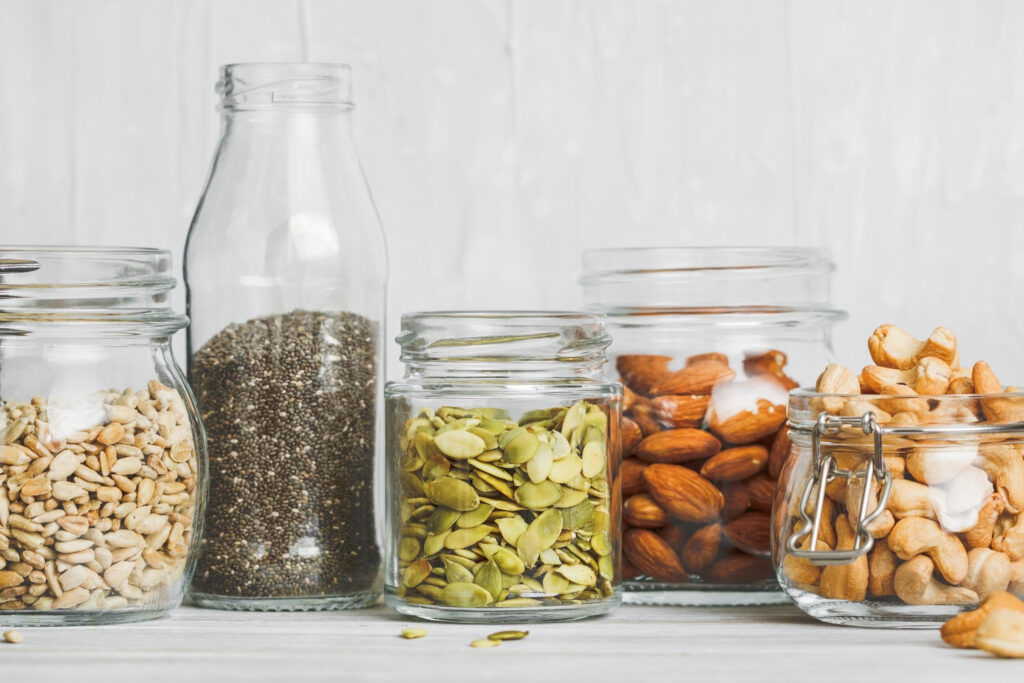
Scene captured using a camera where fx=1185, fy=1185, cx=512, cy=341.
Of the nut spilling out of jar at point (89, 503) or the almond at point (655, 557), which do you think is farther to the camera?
the almond at point (655, 557)

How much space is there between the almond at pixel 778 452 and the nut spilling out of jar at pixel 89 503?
1.43ft

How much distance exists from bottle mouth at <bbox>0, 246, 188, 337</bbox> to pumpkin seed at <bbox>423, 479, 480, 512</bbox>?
0.79ft

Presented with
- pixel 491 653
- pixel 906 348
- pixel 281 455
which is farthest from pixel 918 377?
pixel 281 455

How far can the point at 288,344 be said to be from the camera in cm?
88

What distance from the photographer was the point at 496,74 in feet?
3.73

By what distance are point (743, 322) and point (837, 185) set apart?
0.87 feet

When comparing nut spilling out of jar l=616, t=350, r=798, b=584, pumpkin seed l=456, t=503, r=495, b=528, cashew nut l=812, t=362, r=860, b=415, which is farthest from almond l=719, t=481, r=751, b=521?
pumpkin seed l=456, t=503, r=495, b=528

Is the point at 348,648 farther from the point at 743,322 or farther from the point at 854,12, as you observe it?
the point at 854,12

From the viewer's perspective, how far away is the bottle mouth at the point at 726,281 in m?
0.96

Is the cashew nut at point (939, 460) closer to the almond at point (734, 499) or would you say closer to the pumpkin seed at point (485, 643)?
the almond at point (734, 499)

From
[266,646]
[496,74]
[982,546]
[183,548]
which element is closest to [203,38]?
[496,74]

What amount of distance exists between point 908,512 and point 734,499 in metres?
0.16

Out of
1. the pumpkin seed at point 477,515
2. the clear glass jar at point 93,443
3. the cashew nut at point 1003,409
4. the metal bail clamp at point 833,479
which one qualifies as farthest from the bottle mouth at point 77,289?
the cashew nut at point 1003,409

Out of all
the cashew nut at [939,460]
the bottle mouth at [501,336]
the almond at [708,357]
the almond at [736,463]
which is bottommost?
the almond at [736,463]
